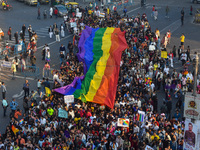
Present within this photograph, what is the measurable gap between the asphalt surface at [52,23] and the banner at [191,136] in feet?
35.7

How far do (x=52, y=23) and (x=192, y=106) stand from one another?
33549mm

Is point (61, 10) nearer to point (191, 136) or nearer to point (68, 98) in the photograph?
point (68, 98)

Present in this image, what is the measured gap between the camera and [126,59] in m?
30.1

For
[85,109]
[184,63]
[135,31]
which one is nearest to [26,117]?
[85,109]

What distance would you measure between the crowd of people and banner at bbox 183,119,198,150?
2.86 metres

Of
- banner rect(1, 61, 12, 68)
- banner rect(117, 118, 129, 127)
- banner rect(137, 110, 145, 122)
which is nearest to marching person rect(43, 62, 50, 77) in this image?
banner rect(1, 61, 12, 68)

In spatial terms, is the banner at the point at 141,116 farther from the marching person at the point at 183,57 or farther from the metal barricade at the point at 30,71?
the metal barricade at the point at 30,71

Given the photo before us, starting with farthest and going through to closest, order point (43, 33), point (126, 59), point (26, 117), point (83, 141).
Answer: point (43, 33) < point (126, 59) < point (26, 117) < point (83, 141)

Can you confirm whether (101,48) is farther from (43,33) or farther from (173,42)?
→ (43,33)

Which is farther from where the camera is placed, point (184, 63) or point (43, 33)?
point (43, 33)

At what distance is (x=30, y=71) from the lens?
32.0 m

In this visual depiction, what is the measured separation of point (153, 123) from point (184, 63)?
1196 cm

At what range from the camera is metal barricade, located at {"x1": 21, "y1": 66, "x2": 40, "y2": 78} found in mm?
31672

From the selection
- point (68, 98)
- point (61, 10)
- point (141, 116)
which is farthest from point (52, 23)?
point (141, 116)
